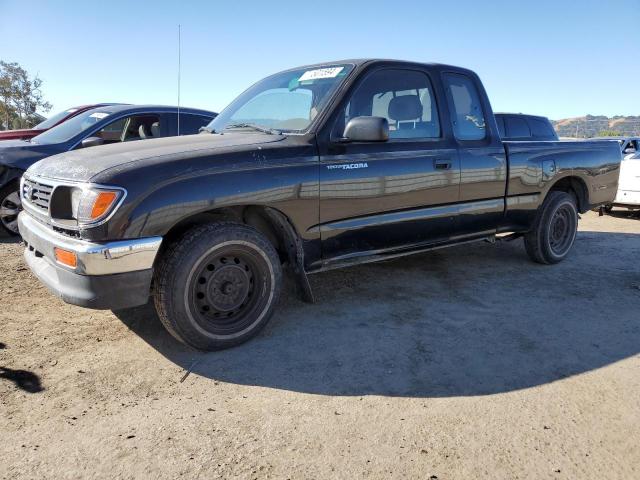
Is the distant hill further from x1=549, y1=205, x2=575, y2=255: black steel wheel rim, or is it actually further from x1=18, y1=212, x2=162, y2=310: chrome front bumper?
x1=18, y1=212, x2=162, y2=310: chrome front bumper

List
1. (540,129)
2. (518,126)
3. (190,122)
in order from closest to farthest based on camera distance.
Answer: (190,122)
(518,126)
(540,129)

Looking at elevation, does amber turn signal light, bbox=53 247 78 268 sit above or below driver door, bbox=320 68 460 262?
below

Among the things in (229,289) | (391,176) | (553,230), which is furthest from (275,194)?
(553,230)

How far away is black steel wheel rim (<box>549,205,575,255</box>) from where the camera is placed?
18.5 feet

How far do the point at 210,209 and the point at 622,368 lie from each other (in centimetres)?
273

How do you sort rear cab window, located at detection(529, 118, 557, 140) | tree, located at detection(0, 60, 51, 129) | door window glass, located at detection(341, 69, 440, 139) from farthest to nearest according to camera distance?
tree, located at detection(0, 60, 51, 129), rear cab window, located at detection(529, 118, 557, 140), door window glass, located at detection(341, 69, 440, 139)

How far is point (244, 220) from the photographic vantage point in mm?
3598

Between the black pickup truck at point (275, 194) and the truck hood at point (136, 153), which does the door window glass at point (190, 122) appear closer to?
the black pickup truck at point (275, 194)

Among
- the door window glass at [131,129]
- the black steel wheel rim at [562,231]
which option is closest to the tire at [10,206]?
the door window glass at [131,129]

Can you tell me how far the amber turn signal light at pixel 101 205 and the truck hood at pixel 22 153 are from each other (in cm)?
425

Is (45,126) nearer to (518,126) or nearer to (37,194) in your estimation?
(37,194)

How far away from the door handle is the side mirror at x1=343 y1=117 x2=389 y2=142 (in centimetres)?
83

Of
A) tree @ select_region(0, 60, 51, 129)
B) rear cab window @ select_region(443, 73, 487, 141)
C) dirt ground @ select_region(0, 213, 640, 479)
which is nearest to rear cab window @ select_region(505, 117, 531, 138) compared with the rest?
rear cab window @ select_region(443, 73, 487, 141)

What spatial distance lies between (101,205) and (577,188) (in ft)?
17.1
